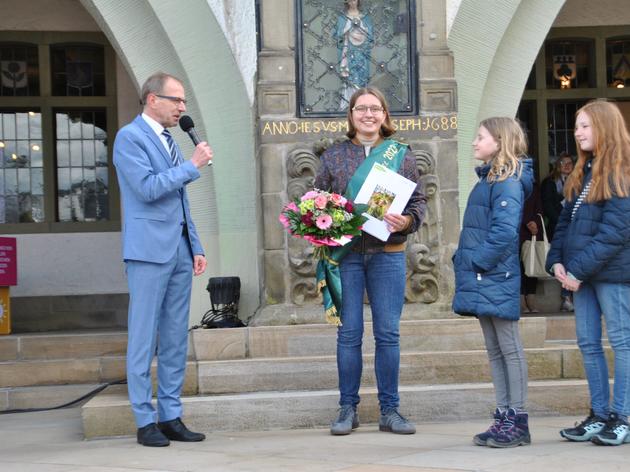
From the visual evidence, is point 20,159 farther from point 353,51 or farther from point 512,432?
point 512,432

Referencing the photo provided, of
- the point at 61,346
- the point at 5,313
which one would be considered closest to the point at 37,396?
the point at 61,346

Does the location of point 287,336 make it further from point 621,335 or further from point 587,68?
point 587,68

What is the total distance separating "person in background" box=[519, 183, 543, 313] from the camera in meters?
12.4

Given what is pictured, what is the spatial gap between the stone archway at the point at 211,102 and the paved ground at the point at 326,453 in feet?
10.2

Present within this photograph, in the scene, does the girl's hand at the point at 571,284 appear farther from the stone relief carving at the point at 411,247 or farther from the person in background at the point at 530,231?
the person in background at the point at 530,231

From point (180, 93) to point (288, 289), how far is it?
7.72 ft

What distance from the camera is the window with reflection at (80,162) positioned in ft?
45.2

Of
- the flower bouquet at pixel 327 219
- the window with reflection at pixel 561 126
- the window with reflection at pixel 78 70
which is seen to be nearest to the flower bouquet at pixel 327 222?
→ the flower bouquet at pixel 327 219

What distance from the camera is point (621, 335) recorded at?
260 inches

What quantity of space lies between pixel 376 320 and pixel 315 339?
56.2 inches

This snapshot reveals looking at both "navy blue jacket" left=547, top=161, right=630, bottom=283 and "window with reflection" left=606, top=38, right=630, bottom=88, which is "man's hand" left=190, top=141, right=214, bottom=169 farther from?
"window with reflection" left=606, top=38, right=630, bottom=88

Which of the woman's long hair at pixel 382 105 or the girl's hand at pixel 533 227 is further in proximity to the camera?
the girl's hand at pixel 533 227

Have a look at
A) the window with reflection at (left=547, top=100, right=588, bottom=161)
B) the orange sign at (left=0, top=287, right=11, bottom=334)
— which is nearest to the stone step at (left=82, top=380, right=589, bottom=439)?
the orange sign at (left=0, top=287, right=11, bottom=334)

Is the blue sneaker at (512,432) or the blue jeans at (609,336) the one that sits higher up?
the blue jeans at (609,336)
